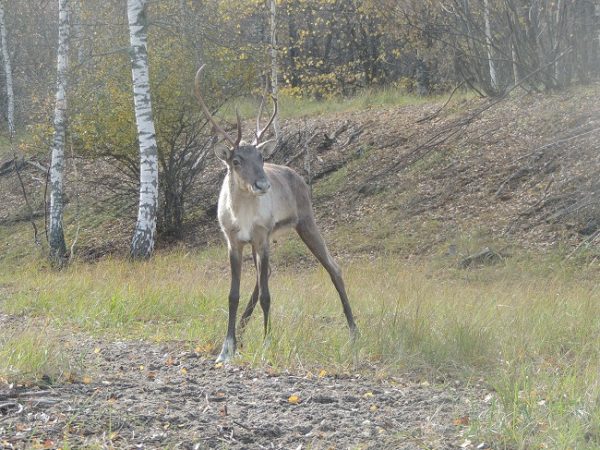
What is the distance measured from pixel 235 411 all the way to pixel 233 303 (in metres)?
2.47

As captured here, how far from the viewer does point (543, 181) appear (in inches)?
595

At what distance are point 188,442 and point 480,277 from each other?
8.42 m

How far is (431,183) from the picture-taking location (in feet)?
54.5

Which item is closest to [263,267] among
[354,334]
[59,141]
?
[354,334]

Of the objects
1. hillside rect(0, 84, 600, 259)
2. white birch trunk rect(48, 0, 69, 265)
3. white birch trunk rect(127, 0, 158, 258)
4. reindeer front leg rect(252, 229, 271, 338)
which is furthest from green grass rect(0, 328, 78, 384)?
white birch trunk rect(48, 0, 69, 265)

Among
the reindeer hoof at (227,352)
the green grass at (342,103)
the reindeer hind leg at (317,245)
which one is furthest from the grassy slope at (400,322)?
the green grass at (342,103)

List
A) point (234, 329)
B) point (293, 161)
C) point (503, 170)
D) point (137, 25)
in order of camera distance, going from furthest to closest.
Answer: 1. point (293, 161)
2. point (503, 170)
3. point (137, 25)
4. point (234, 329)

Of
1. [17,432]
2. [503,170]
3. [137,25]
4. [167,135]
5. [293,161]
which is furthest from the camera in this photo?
[293,161]

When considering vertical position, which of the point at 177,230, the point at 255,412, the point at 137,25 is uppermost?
the point at 137,25

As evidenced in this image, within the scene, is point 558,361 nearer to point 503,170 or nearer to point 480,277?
point 480,277

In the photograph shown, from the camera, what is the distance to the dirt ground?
4875 mm

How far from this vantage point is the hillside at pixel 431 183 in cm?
1418

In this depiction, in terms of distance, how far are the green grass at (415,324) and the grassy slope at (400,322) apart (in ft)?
0.05

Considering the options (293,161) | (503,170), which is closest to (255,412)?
(503,170)
